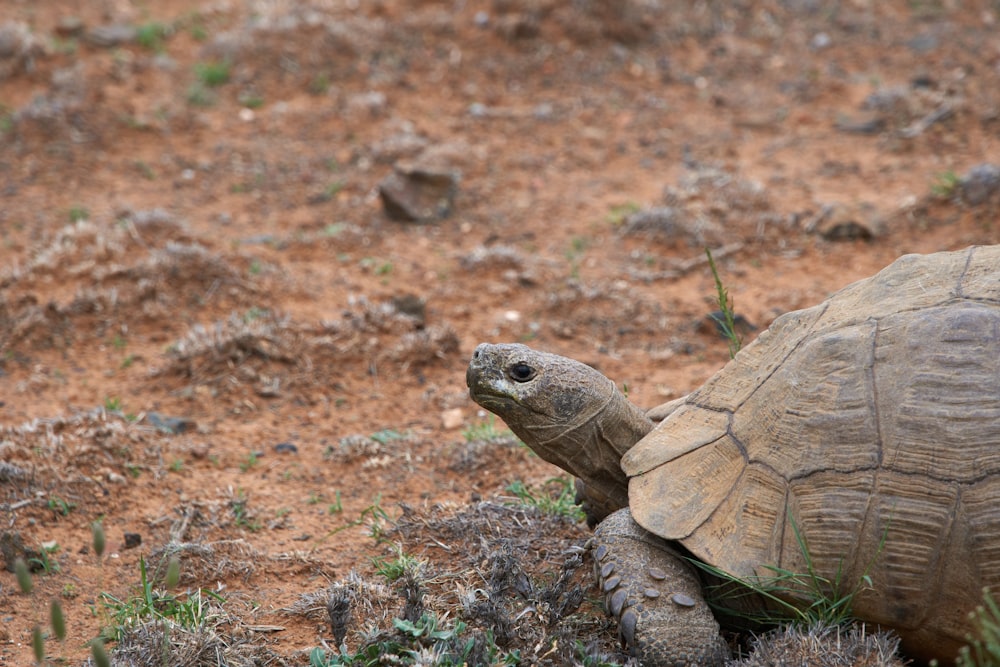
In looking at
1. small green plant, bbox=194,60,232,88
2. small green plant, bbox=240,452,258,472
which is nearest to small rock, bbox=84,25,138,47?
small green plant, bbox=194,60,232,88

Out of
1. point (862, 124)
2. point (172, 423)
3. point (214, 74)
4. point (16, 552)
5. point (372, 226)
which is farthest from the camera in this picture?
point (214, 74)

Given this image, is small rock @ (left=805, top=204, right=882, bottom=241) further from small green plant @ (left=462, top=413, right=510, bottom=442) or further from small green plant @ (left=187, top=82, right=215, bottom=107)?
small green plant @ (left=187, top=82, right=215, bottom=107)

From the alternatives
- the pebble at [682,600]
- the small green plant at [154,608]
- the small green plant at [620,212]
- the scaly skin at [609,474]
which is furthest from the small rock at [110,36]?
the pebble at [682,600]

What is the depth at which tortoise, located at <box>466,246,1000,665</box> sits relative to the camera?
2342 mm

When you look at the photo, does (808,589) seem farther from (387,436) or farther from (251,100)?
(251,100)

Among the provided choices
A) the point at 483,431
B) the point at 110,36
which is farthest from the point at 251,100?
the point at 483,431

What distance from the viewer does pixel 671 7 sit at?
953cm

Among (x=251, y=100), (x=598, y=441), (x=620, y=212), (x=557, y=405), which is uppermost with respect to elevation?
(x=557, y=405)

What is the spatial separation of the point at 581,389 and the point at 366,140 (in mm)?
5637

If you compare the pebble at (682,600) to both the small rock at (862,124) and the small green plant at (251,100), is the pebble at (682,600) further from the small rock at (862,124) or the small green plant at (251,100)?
the small green plant at (251,100)

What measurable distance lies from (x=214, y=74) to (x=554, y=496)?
6520mm

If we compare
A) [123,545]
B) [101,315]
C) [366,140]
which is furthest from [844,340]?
[366,140]

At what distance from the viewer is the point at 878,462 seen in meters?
2.40

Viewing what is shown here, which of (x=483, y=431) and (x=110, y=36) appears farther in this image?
(x=110, y=36)
